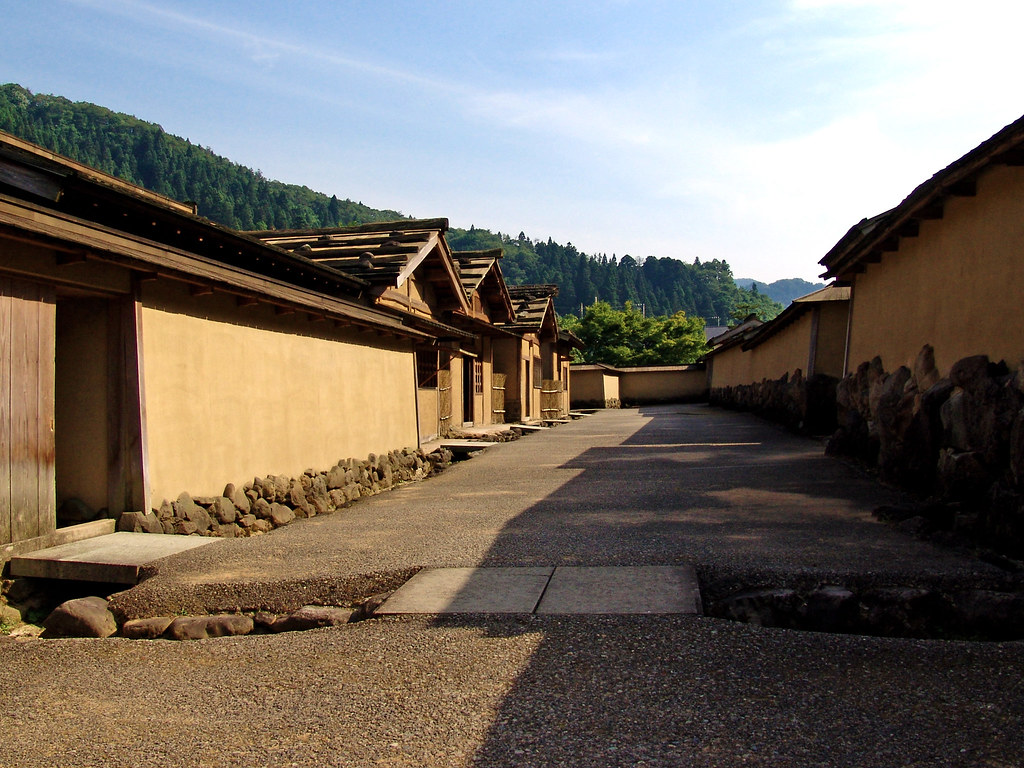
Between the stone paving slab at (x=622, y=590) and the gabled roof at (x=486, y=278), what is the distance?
48.4ft

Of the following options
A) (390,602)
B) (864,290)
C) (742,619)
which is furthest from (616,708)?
(864,290)

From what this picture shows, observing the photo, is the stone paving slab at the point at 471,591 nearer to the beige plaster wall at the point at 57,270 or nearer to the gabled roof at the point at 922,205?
the beige plaster wall at the point at 57,270

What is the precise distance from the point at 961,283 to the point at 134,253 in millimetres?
7457

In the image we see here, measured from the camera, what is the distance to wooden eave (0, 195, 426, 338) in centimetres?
530

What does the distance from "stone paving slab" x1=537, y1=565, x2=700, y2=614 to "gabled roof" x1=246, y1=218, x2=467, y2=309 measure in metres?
8.69

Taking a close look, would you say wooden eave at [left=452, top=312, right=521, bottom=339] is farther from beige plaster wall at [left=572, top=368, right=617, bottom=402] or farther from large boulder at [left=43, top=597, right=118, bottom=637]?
beige plaster wall at [left=572, top=368, right=617, bottom=402]

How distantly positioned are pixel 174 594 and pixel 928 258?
323 inches

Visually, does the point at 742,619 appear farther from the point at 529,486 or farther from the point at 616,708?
the point at 529,486

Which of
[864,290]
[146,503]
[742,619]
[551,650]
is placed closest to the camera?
[551,650]

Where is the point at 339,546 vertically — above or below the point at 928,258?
below

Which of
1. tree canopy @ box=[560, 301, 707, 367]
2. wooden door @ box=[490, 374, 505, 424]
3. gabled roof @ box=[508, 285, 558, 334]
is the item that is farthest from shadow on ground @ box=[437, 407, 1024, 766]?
tree canopy @ box=[560, 301, 707, 367]

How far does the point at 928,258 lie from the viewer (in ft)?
28.6

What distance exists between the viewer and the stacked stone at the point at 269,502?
664 cm

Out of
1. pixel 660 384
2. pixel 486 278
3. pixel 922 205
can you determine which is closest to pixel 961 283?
pixel 922 205
